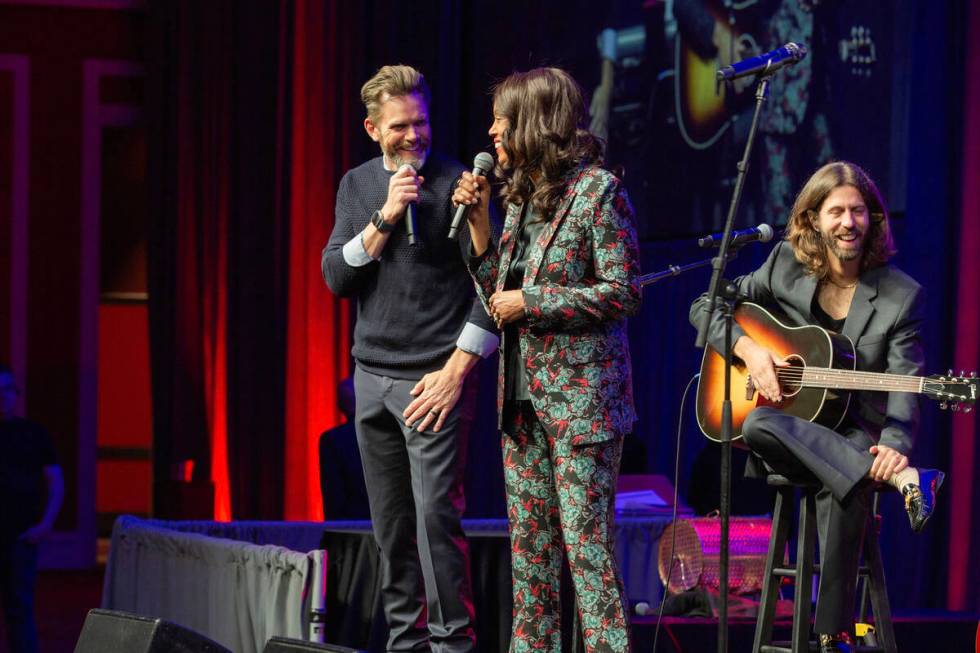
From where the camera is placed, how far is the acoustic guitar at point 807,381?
124 inches

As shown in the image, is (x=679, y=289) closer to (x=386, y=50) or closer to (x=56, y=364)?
(x=386, y=50)

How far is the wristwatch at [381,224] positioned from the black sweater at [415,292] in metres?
0.08

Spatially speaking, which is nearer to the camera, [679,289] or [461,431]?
[461,431]

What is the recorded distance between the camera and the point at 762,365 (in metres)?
3.34

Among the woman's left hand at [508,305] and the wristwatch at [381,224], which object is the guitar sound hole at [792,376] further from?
the wristwatch at [381,224]

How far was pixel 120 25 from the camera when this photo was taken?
9.06 metres

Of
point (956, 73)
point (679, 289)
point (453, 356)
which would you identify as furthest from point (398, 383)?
point (679, 289)

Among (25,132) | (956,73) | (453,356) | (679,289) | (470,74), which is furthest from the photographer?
(25,132)

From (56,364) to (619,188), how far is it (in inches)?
269

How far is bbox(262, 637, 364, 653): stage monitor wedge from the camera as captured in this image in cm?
221

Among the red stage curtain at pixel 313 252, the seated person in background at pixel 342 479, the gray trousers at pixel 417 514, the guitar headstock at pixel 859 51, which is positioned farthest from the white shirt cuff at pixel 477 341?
the red stage curtain at pixel 313 252

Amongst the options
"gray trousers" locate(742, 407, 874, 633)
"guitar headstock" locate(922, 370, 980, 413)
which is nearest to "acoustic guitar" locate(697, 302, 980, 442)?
"guitar headstock" locate(922, 370, 980, 413)

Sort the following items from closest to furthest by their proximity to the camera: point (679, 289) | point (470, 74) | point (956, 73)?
point (956, 73) < point (679, 289) < point (470, 74)

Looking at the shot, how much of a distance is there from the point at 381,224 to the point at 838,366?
1.16 metres
